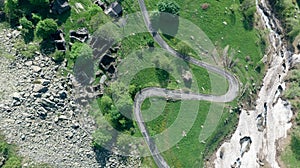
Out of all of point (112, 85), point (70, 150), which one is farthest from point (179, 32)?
point (70, 150)

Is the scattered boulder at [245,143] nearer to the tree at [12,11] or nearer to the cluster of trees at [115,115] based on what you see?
the cluster of trees at [115,115]

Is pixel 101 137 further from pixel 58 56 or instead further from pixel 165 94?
pixel 58 56

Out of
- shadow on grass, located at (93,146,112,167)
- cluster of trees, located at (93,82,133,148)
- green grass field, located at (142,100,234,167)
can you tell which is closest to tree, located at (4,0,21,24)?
cluster of trees, located at (93,82,133,148)

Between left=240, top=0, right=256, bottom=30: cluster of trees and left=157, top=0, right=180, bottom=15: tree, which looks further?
left=240, top=0, right=256, bottom=30: cluster of trees

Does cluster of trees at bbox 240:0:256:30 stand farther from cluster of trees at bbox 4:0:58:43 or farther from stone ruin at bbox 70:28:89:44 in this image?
cluster of trees at bbox 4:0:58:43

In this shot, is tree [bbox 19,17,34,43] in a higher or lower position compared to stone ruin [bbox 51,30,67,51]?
lower

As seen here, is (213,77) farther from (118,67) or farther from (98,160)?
(98,160)

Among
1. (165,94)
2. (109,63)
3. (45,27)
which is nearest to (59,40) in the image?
(45,27)

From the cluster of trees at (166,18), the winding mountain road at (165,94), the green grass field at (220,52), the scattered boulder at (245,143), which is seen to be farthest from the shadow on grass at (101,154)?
the scattered boulder at (245,143)
